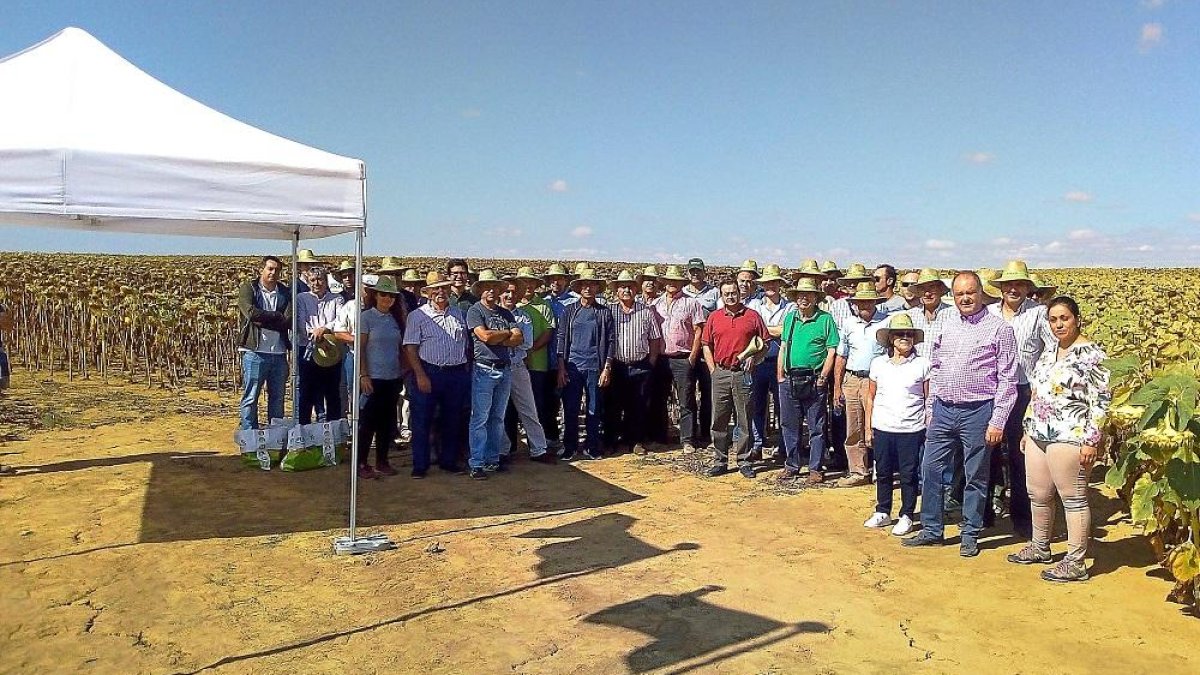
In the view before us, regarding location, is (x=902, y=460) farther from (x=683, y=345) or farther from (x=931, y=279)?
(x=683, y=345)

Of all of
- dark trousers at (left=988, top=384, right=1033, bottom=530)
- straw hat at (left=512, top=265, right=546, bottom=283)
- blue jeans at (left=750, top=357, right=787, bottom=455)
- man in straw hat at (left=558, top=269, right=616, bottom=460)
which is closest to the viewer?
dark trousers at (left=988, top=384, right=1033, bottom=530)

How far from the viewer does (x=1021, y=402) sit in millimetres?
6234

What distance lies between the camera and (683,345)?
9.38m

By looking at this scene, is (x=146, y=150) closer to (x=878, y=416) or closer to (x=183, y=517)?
(x=183, y=517)

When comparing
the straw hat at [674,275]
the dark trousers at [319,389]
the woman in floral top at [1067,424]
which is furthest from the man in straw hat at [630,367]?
the woman in floral top at [1067,424]

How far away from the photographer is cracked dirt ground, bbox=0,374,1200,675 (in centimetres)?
435

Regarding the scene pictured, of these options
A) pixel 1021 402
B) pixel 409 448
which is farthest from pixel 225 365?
pixel 1021 402

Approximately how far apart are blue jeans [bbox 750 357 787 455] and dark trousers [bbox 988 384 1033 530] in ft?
7.46

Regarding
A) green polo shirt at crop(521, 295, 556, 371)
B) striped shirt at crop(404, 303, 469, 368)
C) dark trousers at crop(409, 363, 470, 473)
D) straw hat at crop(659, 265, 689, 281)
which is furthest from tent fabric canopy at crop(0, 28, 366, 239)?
straw hat at crop(659, 265, 689, 281)

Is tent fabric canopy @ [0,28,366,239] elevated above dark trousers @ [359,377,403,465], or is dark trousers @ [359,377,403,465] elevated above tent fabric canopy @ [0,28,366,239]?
tent fabric canopy @ [0,28,366,239]

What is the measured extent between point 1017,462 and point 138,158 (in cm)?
618

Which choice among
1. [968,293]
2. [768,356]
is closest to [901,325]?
[968,293]

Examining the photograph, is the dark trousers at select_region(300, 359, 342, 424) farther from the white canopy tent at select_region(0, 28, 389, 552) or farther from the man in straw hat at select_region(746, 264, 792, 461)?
the man in straw hat at select_region(746, 264, 792, 461)

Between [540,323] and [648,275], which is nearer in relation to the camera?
[540,323]
